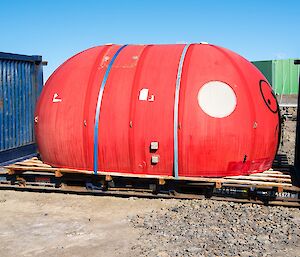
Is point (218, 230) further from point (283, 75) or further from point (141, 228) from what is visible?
point (283, 75)

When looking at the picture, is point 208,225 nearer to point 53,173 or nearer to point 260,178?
point 260,178

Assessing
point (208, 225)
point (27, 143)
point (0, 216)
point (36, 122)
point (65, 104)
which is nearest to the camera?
point (208, 225)

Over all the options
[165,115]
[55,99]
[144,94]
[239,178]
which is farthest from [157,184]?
[55,99]

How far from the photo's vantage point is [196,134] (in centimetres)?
782

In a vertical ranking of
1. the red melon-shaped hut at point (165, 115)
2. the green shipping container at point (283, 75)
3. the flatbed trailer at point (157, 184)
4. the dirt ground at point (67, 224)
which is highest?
the green shipping container at point (283, 75)

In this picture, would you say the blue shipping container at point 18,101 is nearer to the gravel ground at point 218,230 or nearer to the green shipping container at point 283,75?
the gravel ground at point 218,230

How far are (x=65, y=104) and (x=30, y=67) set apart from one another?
3308 mm

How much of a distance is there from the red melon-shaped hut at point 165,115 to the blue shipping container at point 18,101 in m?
1.77

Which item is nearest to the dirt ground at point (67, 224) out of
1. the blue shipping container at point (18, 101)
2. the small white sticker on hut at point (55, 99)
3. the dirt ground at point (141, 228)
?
the dirt ground at point (141, 228)

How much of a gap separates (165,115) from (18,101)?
4.97 meters

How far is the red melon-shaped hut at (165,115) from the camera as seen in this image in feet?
25.9

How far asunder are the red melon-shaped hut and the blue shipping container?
177 centimetres

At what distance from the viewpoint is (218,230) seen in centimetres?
667

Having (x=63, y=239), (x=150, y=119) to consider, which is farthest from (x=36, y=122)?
(x=63, y=239)
